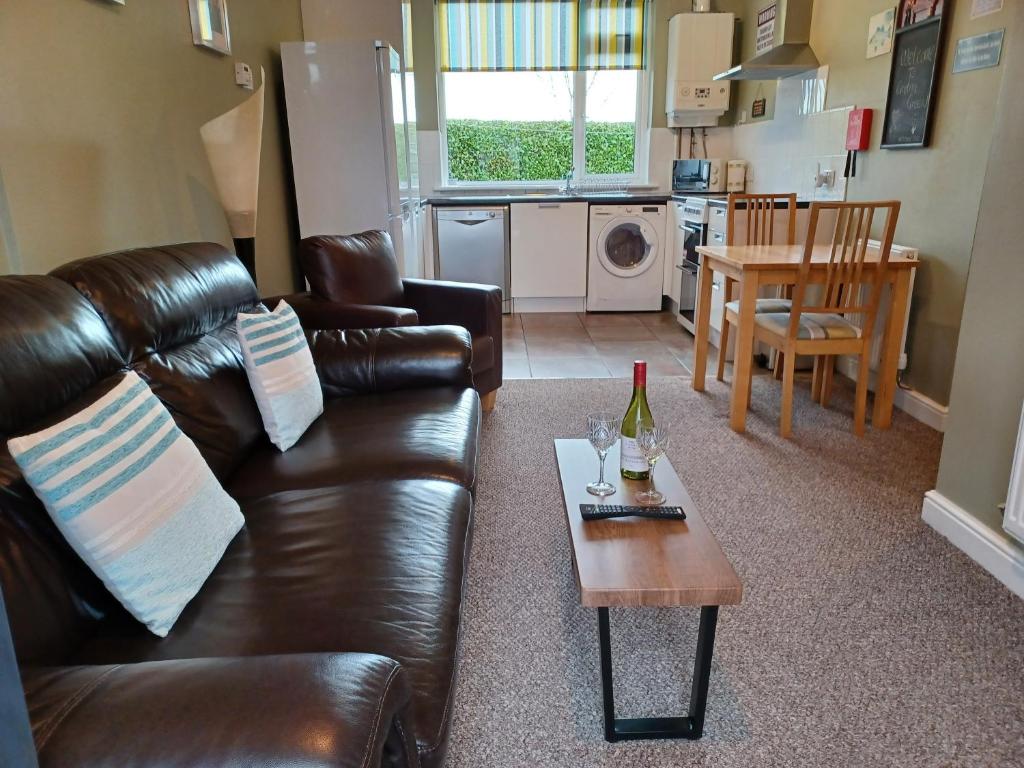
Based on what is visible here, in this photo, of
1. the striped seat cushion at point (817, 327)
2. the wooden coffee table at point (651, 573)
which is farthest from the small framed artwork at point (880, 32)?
the wooden coffee table at point (651, 573)

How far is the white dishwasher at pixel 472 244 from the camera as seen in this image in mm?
5238

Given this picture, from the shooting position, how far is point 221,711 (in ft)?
2.30

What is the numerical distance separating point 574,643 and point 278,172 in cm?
300

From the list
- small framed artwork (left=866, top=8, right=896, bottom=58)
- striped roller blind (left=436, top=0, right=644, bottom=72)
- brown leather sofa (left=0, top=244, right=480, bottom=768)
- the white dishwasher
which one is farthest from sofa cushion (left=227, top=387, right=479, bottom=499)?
striped roller blind (left=436, top=0, right=644, bottom=72)

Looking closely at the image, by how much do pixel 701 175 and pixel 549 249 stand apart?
1272mm

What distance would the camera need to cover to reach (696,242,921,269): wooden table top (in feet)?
9.07

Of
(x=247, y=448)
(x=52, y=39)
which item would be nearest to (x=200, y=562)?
(x=247, y=448)

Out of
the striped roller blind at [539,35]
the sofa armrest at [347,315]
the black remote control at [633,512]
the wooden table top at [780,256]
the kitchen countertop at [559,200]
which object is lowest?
the black remote control at [633,512]

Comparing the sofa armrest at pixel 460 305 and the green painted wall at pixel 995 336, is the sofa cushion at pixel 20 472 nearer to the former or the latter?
the sofa armrest at pixel 460 305

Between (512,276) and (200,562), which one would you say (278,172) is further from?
(200,562)

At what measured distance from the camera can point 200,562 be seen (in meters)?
1.16

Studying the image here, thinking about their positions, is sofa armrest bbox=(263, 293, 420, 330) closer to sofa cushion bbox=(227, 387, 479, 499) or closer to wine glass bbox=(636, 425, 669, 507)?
sofa cushion bbox=(227, 387, 479, 499)

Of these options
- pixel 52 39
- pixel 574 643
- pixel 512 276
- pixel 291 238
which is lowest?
pixel 574 643

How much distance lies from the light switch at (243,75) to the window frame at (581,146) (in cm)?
248
